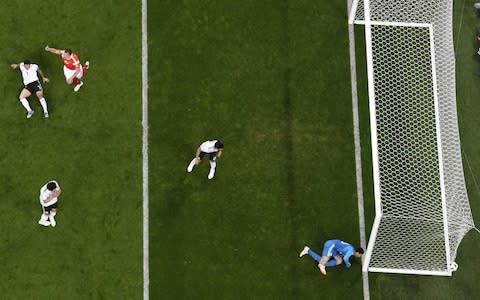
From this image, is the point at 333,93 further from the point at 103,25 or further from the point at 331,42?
the point at 103,25

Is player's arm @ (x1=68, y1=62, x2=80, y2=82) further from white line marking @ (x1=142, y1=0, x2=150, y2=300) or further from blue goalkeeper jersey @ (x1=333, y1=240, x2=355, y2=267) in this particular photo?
blue goalkeeper jersey @ (x1=333, y1=240, x2=355, y2=267)

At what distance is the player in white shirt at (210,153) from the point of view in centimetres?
1414

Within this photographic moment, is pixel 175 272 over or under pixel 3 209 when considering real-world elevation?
under

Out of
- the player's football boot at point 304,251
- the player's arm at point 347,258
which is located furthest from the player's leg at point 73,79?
the player's arm at point 347,258

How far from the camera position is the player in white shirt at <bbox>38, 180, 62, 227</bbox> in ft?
44.7

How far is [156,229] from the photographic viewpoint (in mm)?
14570

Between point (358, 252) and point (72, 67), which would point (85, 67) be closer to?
point (72, 67)

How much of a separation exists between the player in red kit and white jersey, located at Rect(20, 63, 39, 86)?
55 centimetres

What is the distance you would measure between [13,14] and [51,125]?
9.05 ft

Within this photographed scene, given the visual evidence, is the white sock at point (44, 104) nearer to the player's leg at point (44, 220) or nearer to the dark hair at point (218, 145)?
the player's leg at point (44, 220)

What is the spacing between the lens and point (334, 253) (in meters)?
14.3

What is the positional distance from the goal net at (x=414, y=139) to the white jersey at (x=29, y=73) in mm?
6846

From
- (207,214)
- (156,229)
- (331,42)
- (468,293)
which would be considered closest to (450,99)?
(331,42)

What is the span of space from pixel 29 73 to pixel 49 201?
284 centimetres
